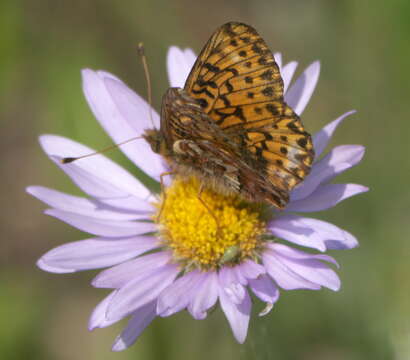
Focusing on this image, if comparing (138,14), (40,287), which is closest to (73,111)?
(138,14)

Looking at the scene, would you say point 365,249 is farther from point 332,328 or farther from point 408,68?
point 408,68

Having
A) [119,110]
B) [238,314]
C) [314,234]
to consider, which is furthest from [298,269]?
[119,110]

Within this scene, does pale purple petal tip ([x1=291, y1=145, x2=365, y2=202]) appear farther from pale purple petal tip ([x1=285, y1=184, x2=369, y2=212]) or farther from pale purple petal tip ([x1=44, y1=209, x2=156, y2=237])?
pale purple petal tip ([x1=44, y1=209, x2=156, y2=237])

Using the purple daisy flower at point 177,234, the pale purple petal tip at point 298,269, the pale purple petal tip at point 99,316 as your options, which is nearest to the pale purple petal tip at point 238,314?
the purple daisy flower at point 177,234

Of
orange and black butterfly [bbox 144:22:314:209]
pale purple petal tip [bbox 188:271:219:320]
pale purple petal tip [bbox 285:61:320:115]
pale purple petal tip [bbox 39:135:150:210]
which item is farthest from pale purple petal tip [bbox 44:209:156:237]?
pale purple petal tip [bbox 285:61:320:115]

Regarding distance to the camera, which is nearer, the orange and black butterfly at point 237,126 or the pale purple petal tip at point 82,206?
the orange and black butterfly at point 237,126

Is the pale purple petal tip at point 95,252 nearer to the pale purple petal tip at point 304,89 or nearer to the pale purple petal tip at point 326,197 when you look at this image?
the pale purple petal tip at point 326,197

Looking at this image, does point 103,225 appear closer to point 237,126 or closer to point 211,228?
point 211,228
